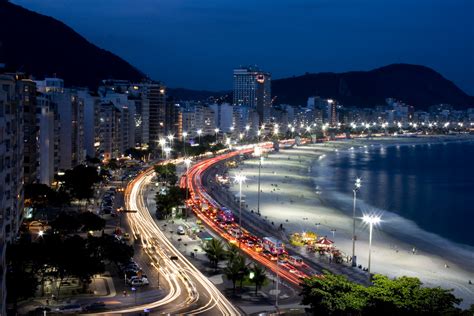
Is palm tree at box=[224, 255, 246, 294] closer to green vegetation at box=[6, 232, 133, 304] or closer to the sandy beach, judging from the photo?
green vegetation at box=[6, 232, 133, 304]

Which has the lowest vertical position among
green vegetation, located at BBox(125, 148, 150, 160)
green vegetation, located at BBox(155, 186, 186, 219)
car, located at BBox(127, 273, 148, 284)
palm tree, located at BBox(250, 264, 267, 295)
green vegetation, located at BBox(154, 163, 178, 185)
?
car, located at BBox(127, 273, 148, 284)

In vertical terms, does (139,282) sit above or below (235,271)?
below

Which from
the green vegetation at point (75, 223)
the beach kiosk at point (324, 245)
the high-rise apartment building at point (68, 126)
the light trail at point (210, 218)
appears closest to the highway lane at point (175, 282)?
the green vegetation at point (75, 223)

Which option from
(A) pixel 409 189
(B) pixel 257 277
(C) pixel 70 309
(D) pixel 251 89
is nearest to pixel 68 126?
(B) pixel 257 277

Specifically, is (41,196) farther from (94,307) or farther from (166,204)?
(94,307)

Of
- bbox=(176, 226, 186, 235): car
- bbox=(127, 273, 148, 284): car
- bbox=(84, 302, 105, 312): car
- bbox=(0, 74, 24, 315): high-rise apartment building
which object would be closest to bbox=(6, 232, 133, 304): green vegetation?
bbox=(0, 74, 24, 315): high-rise apartment building

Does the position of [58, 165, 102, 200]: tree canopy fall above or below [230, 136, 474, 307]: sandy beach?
above

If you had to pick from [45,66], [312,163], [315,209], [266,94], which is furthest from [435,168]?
[266,94]
